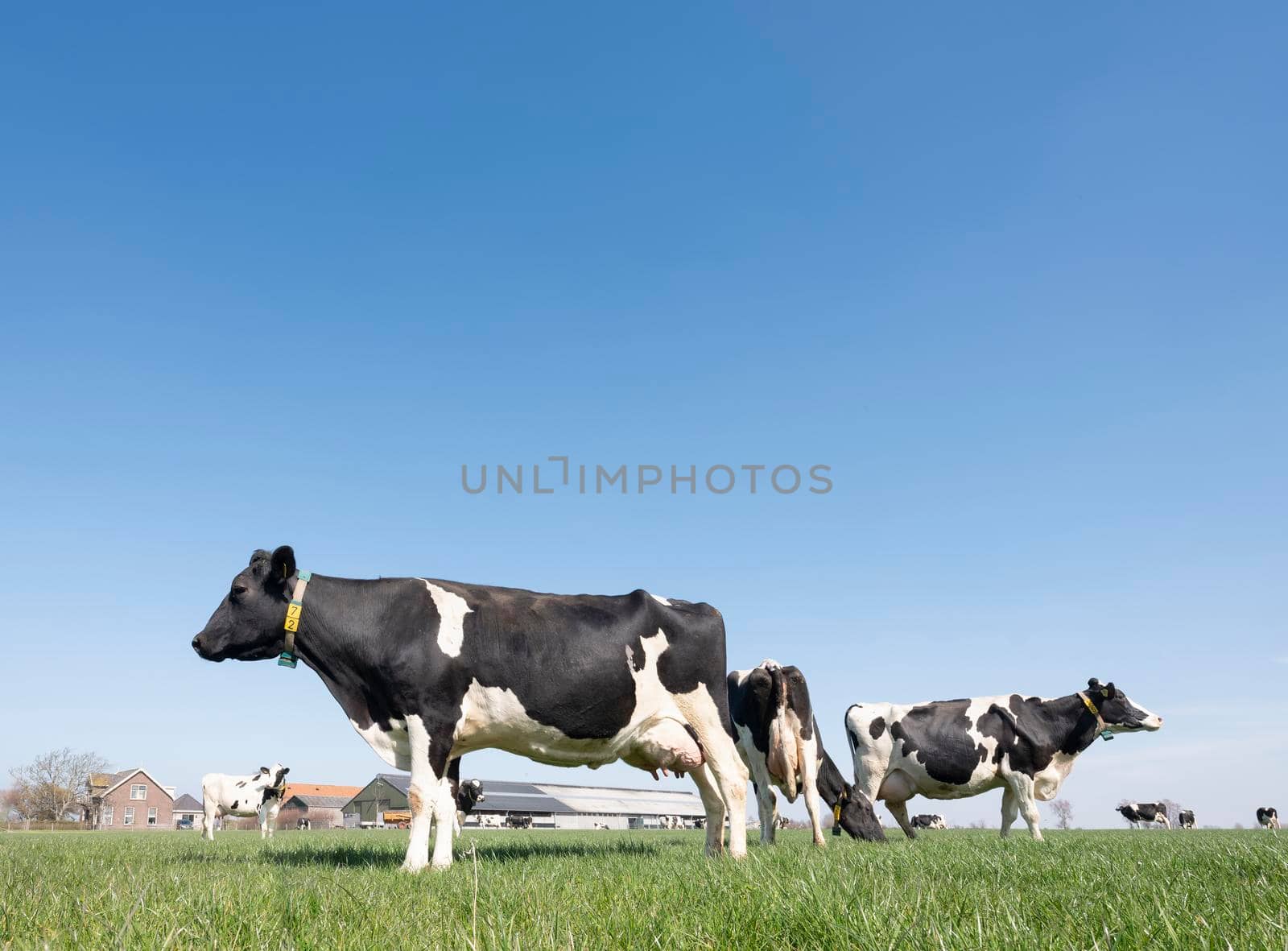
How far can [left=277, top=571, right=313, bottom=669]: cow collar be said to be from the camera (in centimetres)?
1011

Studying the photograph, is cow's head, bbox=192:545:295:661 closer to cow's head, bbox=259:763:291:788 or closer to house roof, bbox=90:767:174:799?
cow's head, bbox=259:763:291:788

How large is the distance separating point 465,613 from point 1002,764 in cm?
1502

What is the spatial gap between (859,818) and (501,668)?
359 inches

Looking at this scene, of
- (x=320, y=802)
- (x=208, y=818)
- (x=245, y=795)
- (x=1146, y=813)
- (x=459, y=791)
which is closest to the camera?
(x=459, y=791)

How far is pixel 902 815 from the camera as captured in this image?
1994 cm

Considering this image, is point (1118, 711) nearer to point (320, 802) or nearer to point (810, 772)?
point (810, 772)

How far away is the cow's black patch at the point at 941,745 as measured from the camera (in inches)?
771

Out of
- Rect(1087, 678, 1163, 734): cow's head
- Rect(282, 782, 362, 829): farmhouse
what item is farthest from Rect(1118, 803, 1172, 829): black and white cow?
Rect(282, 782, 362, 829): farmhouse

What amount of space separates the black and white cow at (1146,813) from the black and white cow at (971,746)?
32325 millimetres

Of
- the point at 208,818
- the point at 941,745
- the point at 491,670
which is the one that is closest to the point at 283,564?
the point at 491,670

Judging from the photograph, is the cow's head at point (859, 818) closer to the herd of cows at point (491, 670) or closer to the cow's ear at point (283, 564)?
the herd of cows at point (491, 670)

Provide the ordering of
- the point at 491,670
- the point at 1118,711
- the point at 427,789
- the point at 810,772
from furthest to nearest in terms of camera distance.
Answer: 1. the point at 1118,711
2. the point at 810,772
3. the point at 491,670
4. the point at 427,789

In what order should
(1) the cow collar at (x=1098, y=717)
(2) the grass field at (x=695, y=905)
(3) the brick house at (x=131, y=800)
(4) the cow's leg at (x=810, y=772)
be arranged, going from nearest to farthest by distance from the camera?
(2) the grass field at (x=695, y=905) < (4) the cow's leg at (x=810, y=772) < (1) the cow collar at (x=1098, y=717) < (3) the brick house at (x=131, y=800)

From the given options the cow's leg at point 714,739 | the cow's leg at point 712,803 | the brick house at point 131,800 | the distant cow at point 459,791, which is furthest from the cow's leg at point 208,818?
the brick house at point 131,800
